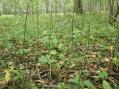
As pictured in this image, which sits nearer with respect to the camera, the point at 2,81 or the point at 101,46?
the point at 2,81

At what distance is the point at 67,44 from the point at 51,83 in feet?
4.56

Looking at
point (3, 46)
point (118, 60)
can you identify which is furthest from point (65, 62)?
point (3, 46)

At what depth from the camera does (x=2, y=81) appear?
2375 millimetres

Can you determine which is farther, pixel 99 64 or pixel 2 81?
pixel 99 64

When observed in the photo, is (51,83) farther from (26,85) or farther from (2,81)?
(2,81)

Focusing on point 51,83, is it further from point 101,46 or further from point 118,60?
point 101,46

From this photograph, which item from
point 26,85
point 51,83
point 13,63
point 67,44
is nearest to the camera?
point 26,85

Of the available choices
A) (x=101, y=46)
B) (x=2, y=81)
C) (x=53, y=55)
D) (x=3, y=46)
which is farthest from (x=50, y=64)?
(x=3, y=46)

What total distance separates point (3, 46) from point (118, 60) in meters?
1.99

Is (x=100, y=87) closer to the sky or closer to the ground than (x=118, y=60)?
closer to the ground

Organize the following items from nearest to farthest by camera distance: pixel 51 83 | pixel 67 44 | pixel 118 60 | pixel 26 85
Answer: pixel 26 85, pixel 51 83, pixel 118 60, pixel 67 44

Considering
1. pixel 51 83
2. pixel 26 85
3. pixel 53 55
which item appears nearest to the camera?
pixel 26 85

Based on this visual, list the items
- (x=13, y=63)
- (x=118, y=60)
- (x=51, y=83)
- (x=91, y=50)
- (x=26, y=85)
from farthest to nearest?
(x=91, y=50), (x=13, y=63), (x=118, y=60), (x=51, y=83), (x=26, y=85)

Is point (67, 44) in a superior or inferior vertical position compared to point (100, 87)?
superior
